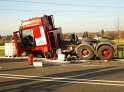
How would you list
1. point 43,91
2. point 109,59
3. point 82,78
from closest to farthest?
1. point 43,91
2. point 82,78
3. point 109,59

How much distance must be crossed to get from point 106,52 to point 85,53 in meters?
1.36

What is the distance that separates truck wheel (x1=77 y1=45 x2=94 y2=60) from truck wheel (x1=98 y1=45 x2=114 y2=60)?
1.84 feet

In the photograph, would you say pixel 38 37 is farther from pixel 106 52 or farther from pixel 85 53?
pixel 106 52

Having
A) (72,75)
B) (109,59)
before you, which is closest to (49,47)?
(109,59)

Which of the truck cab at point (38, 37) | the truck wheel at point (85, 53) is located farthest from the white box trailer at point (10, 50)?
the truck wheel at point (85, 53)

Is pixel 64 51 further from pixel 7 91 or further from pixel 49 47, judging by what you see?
pixel 7 91

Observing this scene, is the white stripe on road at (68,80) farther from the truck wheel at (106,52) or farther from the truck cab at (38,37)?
the truck wheel at (106,52)

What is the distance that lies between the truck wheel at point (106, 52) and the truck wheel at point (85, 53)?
561 mm

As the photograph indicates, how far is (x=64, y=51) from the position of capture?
2008cm

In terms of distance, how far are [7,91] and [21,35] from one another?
38.9 feet

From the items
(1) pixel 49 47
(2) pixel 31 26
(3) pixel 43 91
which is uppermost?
(2) pixel 31 26

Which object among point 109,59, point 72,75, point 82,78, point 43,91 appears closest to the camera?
point 43,91

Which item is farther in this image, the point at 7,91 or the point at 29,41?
the point at 29,41

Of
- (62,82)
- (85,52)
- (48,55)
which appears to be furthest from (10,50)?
(62,82)
